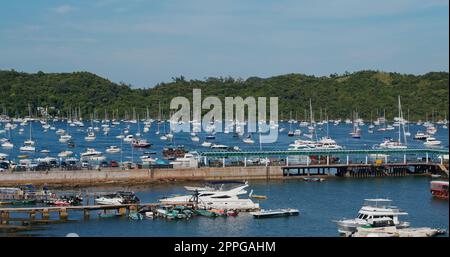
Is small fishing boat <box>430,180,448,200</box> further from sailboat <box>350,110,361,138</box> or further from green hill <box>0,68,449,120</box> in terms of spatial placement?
green hill <box>0,68,449,120</box>

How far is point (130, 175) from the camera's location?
3459 centimetres

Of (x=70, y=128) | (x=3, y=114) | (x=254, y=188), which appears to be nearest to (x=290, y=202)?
(x=254, y=188)

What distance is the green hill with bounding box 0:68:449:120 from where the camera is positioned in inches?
3784

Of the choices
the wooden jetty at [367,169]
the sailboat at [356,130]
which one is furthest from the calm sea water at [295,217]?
the sailboat at [356,130]

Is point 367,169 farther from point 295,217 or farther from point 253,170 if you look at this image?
point 295,217

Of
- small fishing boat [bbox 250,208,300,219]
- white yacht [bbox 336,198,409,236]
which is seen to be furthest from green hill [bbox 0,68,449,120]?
white yacht [bbox 336,198,409,236]

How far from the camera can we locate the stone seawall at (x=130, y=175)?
3309cm

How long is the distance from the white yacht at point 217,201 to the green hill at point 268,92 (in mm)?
69949

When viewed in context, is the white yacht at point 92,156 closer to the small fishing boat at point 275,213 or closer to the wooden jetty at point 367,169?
the wooden jetty at point 367,169

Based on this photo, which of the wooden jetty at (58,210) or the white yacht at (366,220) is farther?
the wooden jetty at (58,210)

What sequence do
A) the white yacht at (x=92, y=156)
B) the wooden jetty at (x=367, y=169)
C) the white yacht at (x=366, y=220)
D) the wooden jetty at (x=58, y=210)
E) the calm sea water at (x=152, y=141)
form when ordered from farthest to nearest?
the calm sea water at (x=152, y=141), the white yacht at (x=92, y=156), the wooden jetty at (x=367, y=169), the wooden jetty at (x=58, y=210), the white yacht at (x=366, y=220)

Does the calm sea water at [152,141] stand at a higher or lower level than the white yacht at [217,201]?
higher

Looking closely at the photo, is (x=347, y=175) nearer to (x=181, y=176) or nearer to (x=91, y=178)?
(x=181, y=176)
